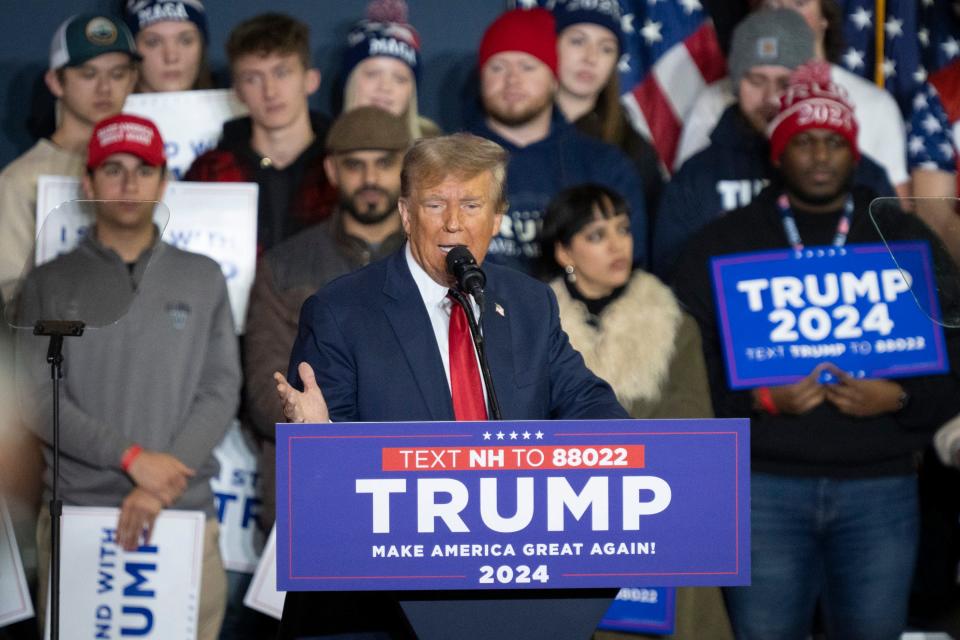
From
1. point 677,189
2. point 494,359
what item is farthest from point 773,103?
point 494,359

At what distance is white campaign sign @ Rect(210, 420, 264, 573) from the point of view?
16.8 feet

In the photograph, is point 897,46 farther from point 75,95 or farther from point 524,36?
point 75,95

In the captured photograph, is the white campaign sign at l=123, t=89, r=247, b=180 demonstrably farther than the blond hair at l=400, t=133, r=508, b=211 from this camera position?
Yes

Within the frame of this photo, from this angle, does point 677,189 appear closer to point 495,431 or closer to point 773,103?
point 773,103

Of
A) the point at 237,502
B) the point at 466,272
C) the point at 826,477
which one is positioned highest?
the point at 466,272

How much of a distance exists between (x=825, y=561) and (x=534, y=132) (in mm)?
1823

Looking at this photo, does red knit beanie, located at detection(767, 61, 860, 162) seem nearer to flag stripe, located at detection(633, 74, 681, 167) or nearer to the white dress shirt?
flag stripe, located at detection(633, 74, 681, 167)

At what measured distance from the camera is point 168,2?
17.8 ft

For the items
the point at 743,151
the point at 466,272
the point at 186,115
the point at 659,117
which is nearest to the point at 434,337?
the point at 466,272

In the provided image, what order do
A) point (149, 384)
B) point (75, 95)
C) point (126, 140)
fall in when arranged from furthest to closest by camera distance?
point (75, 95), point (126, 140), point (149, 384)

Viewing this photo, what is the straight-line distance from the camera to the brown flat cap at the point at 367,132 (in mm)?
5004

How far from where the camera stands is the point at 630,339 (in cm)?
458

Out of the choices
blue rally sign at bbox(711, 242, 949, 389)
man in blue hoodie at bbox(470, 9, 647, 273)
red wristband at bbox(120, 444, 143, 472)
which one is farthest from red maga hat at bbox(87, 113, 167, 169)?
blue rally sign at bbox(711, 242, 949, 389)

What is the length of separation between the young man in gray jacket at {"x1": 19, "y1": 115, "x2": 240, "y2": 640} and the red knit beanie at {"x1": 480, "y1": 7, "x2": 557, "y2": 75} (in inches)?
49.0
